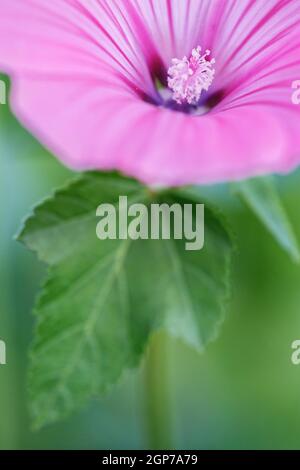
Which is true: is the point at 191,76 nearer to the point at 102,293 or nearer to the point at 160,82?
the point at 160,82

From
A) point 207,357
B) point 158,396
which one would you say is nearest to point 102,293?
point 158,396

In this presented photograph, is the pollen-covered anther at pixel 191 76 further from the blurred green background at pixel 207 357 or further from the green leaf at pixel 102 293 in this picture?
the blurred green background at pixel 207 357

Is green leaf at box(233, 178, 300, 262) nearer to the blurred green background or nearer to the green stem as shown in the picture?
the green stem

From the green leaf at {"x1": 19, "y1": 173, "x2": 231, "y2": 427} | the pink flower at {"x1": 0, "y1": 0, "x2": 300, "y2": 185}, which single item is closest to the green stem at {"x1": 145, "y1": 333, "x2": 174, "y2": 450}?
the green leaf at {"x1": 19, "y1": 173, "x2": 231, "y2": 427}

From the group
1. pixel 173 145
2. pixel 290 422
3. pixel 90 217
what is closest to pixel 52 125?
pixel 173 145

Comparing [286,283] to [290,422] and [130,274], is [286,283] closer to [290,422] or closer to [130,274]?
[290,422]
